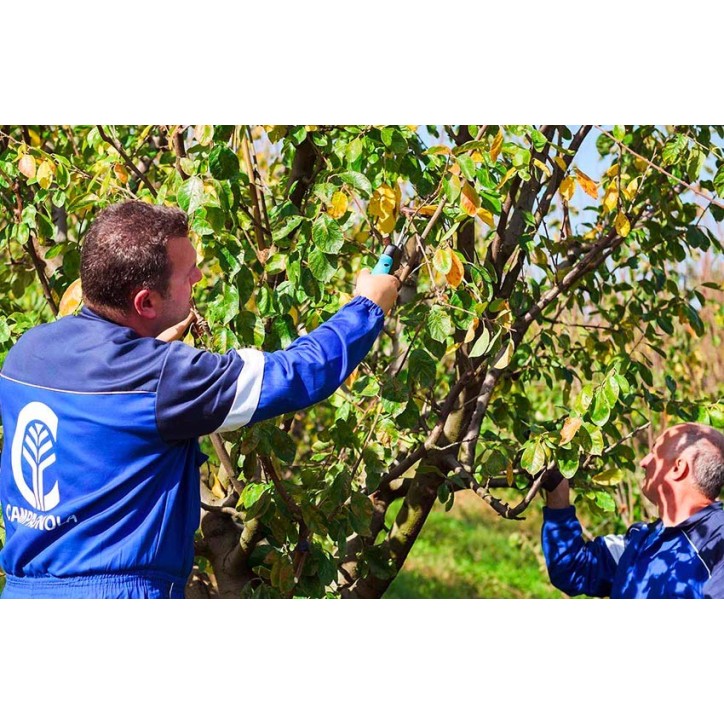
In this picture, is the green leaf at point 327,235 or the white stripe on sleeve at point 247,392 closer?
the white stripe on sleeve at point 247,392

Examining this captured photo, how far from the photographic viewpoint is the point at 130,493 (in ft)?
5.62

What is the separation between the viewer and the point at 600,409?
2219mm

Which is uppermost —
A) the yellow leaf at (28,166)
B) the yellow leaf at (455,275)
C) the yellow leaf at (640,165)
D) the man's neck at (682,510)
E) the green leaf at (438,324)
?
the yellow leaf at (640,165)

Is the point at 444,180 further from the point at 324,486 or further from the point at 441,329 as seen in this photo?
the point at 324,486

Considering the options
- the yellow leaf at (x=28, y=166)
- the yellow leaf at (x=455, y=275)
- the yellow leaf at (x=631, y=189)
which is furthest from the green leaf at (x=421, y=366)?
the yellow leaf at (x=28, y=166)

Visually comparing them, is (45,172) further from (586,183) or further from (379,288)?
(586,183)

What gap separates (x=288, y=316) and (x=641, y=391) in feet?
4.52

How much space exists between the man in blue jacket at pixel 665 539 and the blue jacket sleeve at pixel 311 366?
1107mm

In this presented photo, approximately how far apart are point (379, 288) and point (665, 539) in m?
1.13

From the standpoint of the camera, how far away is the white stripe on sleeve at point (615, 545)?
269 centimetres

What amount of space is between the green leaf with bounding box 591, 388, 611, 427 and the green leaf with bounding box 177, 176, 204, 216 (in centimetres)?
101

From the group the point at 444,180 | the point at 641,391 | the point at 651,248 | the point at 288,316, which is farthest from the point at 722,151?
the point at 288,316

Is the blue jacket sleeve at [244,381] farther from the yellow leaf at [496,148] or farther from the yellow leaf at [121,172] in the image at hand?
the yellow leaf at [121,172]

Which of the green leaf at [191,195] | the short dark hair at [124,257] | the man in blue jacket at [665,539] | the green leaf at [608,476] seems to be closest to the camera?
the short dark hair at [124,257]
